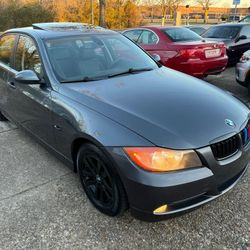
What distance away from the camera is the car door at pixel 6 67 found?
13.3ft

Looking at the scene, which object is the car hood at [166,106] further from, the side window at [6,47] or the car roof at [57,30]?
the side window at [6,47]

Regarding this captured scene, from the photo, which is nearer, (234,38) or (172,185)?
(172,185)

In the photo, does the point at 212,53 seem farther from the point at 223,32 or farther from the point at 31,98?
the point at 31,98

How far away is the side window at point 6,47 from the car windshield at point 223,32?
683cm

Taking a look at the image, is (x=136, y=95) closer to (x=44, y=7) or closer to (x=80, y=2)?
(x=44, y=7)

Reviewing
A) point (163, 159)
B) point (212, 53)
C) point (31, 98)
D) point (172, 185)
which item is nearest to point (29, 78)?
point (31, 98)

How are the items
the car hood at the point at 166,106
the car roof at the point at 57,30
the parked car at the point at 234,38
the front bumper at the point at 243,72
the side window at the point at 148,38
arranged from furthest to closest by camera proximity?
the parked car at the point at 234,38
the side window at the point at 148,38
the front bumper at the point at 243,72
the car roof at the point at 57,30
the car hood at the point at 166,106

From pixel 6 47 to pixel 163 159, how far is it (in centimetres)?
319

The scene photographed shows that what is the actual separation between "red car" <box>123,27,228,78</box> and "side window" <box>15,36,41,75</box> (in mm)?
3584

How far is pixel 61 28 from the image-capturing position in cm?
382

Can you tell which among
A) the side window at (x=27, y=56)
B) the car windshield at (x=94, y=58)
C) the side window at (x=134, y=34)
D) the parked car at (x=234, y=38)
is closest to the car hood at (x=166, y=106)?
the car windshield at (x=94, y=58)

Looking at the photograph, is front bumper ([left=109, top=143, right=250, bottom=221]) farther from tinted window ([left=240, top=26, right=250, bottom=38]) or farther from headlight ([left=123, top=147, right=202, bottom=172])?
tinted window ([left=240, top=26, right=250, bottom=38])

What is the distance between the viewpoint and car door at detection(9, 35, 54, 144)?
3.13 m

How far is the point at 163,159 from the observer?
7.07ft
